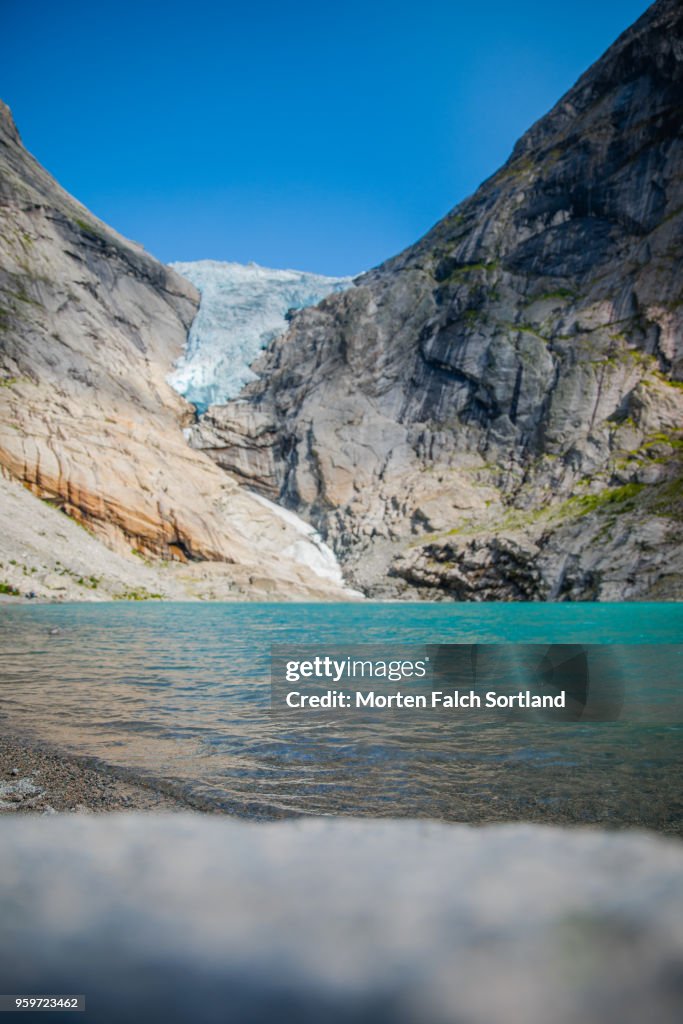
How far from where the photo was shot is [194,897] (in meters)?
2.52

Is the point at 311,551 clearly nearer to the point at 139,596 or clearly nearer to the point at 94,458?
the point at 94,458

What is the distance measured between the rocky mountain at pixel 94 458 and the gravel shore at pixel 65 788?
132 ft

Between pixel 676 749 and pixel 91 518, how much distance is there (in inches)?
2622

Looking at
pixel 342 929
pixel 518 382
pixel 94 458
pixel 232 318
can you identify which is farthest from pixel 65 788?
pixel 232 318

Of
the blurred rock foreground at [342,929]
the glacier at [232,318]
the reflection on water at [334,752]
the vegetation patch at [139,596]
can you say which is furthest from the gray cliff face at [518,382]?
the blurred rock foreground at [342,929]

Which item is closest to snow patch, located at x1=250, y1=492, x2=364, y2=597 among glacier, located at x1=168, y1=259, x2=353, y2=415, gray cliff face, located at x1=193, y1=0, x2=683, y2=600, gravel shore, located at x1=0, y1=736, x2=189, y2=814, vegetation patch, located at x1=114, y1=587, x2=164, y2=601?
gray cliff face, located at x1=193, y1=0, x2=683, y2=600

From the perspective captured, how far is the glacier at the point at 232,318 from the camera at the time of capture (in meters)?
116

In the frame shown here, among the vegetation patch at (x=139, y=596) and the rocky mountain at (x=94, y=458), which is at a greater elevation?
the rocky mountain at (x=94, y=458)

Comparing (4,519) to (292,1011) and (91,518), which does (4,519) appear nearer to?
(91,518)

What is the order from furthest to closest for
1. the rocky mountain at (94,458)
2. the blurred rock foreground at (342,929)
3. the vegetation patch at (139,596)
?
the rocky mountain at (94,458)
the vegetation patch at (139,596)
the blurred rock foreground at (342,929)

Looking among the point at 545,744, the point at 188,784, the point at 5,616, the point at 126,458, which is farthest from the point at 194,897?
the point at 126,458

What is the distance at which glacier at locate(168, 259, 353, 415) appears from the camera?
116 meters

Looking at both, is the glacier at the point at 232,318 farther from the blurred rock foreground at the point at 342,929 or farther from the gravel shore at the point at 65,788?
the blurred rock foreground at the point at 342,929

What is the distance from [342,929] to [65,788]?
4.11m
